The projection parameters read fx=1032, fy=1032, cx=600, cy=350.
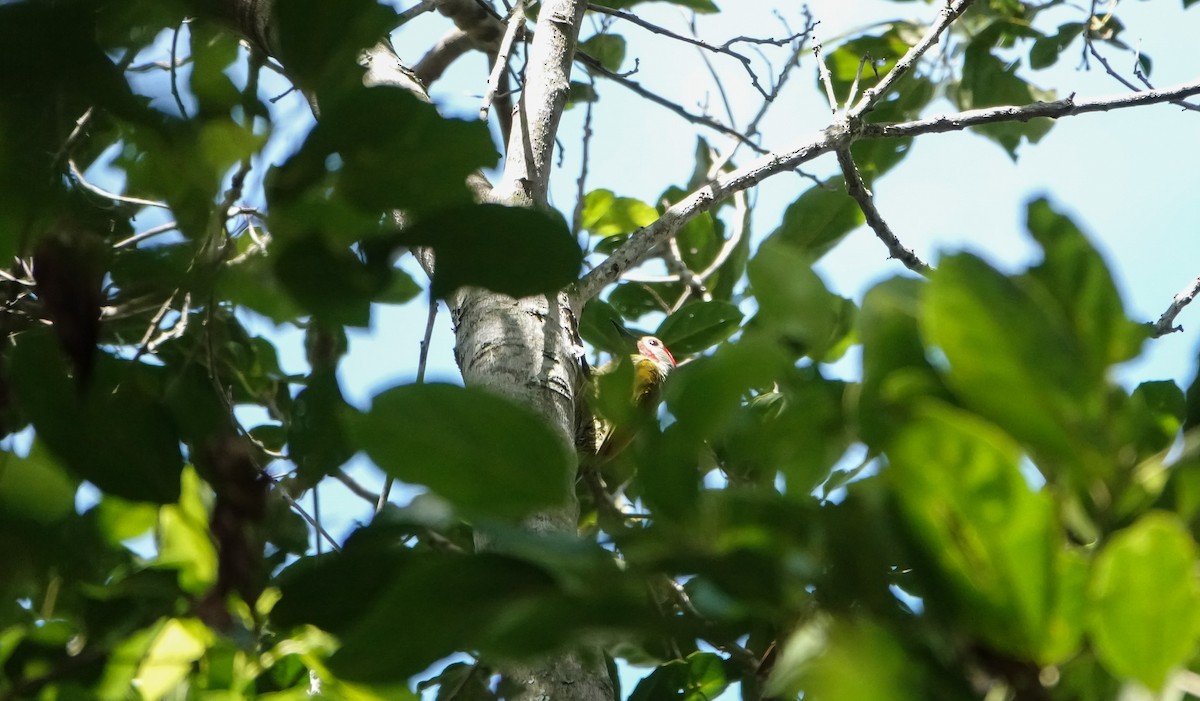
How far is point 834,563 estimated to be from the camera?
33 cm

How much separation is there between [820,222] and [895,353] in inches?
69.4

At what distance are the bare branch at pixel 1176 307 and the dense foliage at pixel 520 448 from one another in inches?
55.2

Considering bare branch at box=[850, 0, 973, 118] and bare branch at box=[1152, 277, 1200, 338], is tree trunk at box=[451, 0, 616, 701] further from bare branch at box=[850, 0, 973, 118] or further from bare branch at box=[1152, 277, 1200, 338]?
bare branch at box=[1152, 277, 1200, 338]

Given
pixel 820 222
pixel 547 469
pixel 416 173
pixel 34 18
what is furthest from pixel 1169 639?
pixel 820 222

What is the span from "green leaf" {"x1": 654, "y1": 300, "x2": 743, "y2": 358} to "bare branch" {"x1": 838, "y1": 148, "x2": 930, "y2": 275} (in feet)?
1.17

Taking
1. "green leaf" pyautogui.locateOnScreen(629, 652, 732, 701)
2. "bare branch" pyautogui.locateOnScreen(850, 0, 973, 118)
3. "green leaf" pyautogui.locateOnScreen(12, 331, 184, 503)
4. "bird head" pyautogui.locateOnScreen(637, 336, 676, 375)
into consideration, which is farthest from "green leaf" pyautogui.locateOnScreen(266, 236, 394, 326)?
"bird head" pyautogui.locateOnScreen(637, 336, 676, 375)

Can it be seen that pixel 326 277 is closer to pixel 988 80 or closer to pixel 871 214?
pixel 871 214

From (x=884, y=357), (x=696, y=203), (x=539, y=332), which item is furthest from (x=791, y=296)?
(x=696, y=203)

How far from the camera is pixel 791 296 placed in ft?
1.42

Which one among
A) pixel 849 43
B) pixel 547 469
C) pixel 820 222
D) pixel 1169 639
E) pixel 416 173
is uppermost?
pixel 849 43

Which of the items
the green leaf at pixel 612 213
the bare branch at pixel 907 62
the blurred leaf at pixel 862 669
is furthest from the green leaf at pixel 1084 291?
the green leaf at pixel 612 213

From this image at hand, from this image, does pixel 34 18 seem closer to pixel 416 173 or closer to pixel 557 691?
pixel 416 173

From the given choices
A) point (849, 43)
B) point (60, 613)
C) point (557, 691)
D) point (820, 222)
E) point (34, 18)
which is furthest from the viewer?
point (849, 43)

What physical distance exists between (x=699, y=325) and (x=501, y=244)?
Result: 4.80 ft
